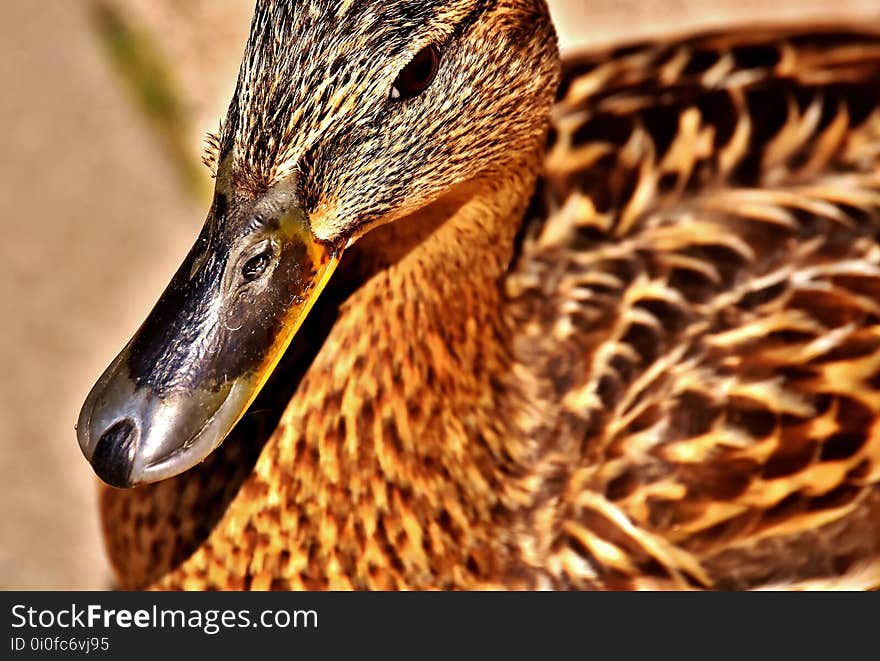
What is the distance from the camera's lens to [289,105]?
1689mm

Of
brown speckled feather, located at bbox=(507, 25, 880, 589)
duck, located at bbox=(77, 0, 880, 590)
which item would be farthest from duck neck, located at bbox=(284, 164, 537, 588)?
brown speckled feather, located at bbox=(507, 25, 880, 589)

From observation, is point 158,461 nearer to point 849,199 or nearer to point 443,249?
point 443,249

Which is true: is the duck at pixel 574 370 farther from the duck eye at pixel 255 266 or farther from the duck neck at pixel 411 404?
the duck eye at pixel 255 266

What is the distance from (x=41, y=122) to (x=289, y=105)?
2067 mm

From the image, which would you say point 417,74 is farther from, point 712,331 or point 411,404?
point 712,331

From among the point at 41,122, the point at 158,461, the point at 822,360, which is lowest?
the point at 158,461

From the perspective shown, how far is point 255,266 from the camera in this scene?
1.75 meters

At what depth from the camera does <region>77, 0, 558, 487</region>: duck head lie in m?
1.69

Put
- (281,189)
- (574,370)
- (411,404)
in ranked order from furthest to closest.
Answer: (574,370), (411,404), (281,189)

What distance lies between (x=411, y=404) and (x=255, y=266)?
49cm

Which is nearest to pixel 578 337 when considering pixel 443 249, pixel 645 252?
pixel 645 252

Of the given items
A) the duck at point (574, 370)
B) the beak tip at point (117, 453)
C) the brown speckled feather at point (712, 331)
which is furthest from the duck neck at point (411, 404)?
the beak tip at point (117, 453)

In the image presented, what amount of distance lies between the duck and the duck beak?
0.11 meters

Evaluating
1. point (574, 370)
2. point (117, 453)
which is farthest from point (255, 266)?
point (574, 370)
